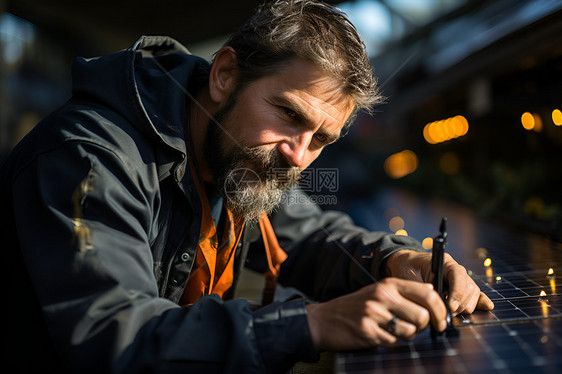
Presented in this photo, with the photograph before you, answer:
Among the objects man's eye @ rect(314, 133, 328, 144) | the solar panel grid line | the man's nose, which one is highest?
man's eye @ rect(314, 133, 328, 144)

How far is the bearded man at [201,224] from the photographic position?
1.05m

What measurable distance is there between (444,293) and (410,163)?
522 inches

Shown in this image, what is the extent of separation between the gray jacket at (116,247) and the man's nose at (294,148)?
385 millimetres

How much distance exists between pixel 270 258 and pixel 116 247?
1083 millimetres

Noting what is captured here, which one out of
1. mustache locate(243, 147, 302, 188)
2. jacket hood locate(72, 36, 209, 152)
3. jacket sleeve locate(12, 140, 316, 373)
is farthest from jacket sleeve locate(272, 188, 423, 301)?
jacket hood locate(72, 36, 209, 152)

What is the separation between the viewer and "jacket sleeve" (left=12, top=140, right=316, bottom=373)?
3.33 ft

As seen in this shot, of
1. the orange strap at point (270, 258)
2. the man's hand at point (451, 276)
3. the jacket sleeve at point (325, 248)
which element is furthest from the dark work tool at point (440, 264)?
the orange strap at point (270, 258)

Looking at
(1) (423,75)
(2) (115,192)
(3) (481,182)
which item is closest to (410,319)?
(2) (115,192)

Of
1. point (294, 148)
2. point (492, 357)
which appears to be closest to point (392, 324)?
point (492, 357)

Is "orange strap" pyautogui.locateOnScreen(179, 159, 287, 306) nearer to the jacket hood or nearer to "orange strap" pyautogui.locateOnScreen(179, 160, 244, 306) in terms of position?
"orange strap" pyautogui.locateOnScreen(179, 160, 244, 306)

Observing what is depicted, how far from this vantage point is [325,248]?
6.88 feet

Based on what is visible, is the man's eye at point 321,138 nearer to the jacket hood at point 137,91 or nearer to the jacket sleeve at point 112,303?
the jacket hood at point 137,91

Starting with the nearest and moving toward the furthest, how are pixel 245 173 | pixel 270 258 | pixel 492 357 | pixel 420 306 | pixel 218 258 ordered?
pixel 492 357
pixel 420 306
pixel 245 173
pixel 218 258
pixel 270 258

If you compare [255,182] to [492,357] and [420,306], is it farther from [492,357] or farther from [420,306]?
[492,357]
